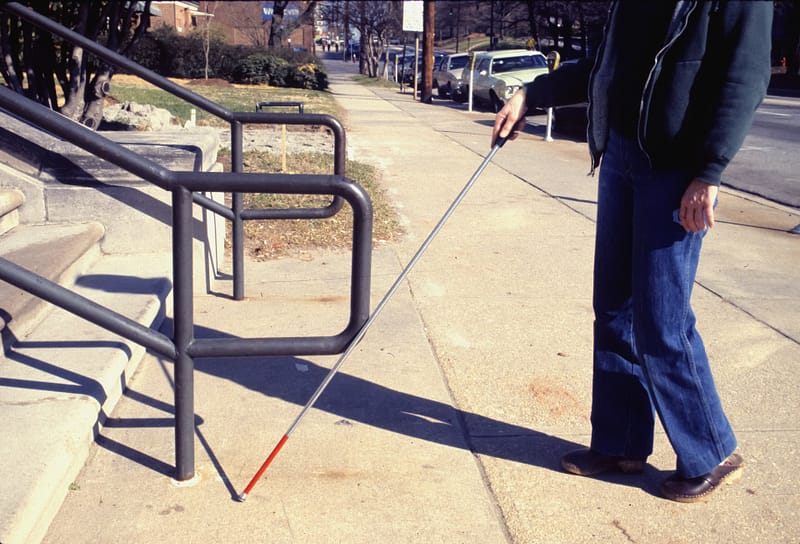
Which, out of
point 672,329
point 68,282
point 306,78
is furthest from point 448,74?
point 672,329

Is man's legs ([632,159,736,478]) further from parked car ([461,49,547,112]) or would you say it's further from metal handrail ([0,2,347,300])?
parked car ([461,49,547,112])

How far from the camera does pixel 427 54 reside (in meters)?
29.8

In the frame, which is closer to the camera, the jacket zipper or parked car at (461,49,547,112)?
the jacket zipper

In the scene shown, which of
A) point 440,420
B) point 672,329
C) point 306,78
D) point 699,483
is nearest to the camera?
point 672,329

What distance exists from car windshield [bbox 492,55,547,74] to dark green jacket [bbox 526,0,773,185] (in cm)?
2312

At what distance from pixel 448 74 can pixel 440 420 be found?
29.3 m

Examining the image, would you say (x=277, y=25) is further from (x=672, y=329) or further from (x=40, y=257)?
(x=672, y=329)

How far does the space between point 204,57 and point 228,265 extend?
30.5m

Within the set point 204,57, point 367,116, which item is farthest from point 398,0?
point 367,116

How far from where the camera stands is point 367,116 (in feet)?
66.8

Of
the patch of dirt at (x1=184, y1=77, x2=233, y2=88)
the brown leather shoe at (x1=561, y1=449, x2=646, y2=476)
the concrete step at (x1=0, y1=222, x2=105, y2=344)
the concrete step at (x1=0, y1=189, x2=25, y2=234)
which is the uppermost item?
the patch of dirt at (x1=184, y1=77, x2=233, y2=88)

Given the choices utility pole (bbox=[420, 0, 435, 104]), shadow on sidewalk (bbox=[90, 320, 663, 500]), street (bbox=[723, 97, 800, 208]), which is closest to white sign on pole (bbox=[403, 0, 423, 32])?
utility pole (bbox=[420, 0, 435, 104])

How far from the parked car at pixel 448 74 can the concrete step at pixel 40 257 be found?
26110 millimetres

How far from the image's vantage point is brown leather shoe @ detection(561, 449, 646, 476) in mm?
3154
